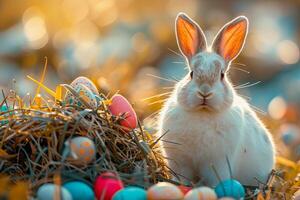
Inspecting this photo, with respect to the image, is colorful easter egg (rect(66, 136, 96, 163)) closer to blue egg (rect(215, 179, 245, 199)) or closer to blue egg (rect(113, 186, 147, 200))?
blue egg (rect(113, 186, 147, 200))

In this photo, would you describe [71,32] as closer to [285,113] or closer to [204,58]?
[285,113]

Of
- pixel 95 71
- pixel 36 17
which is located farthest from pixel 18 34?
pixel 95 71

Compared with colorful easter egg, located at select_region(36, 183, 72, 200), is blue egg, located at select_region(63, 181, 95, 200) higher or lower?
lower

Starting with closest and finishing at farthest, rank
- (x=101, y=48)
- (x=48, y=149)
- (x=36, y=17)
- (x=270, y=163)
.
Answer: (x=48, y=149)
(x=270, y=163)
(x=101, y=48)
(x=36, y=17)

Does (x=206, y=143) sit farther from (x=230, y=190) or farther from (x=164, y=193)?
(x=164, y=193)

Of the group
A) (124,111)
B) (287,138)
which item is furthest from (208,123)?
(287,138)

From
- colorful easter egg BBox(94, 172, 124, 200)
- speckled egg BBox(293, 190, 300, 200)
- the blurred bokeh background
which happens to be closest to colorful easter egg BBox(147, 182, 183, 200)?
colorful easter egg BBox(94, 172, 124, 200)

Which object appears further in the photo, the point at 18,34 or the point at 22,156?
the point at 18,34
